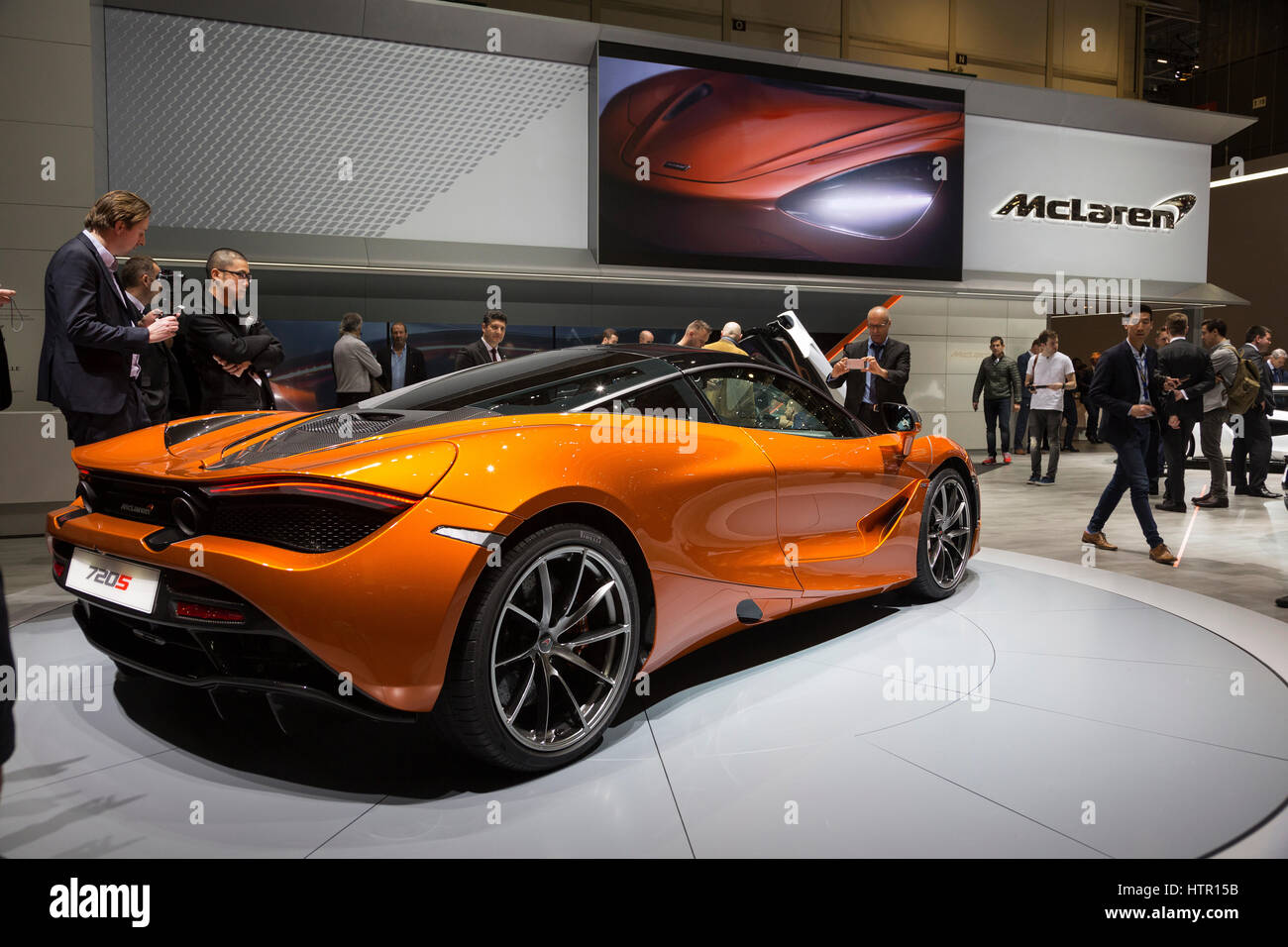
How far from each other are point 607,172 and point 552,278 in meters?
1.33

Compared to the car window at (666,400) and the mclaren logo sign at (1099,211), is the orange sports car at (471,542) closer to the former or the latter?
the car window at (666,400)

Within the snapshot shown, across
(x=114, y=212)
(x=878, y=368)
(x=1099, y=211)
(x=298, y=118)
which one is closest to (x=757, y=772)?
(x=114, y=212)

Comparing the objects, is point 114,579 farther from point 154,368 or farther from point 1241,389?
point 1241,389

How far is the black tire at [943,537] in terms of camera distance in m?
3.83

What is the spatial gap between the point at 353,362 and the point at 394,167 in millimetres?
2603

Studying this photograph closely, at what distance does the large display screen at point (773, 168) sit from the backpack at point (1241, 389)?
410 cm

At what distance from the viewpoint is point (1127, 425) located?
533 cm

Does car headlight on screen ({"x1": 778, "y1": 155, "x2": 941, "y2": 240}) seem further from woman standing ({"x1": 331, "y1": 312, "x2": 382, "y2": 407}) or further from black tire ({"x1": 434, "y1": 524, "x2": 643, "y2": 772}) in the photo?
black tire ({"x1": 434, "y1": 524, "x2": 643, "y2": 772})

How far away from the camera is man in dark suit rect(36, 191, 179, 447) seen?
3254 millimetres

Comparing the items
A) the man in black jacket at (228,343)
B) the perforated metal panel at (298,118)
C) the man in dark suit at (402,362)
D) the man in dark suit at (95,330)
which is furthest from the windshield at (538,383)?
the perforated metal panel at (298,118)

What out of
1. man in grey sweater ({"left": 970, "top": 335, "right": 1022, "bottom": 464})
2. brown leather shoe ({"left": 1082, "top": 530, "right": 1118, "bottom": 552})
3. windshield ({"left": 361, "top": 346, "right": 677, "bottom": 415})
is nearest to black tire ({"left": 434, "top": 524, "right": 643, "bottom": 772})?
windshield ({"left": 361, "top": 346, "right": 677, "bottom": 415})
